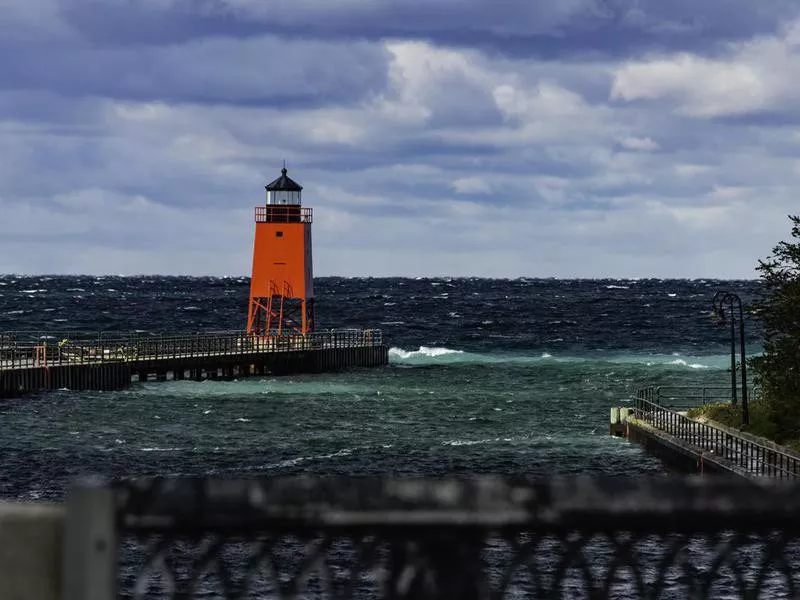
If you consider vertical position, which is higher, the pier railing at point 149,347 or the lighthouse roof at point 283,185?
the lighthouse roof at point 283,185

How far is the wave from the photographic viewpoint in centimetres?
9219

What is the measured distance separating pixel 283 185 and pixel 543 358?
103 ft

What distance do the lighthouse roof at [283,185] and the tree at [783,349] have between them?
38937 millimetres

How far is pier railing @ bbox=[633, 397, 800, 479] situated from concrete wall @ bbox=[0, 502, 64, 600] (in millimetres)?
25047

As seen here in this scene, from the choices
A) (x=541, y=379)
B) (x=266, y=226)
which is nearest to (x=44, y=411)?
(x=266, y=226)

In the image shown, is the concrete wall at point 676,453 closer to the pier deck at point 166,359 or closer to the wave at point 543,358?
the pier deck at point 166,359

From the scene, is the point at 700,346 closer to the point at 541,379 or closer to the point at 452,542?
the point at 541,379

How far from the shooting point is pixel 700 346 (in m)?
116

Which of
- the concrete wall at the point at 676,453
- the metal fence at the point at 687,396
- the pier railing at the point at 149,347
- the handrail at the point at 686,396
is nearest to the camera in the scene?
the concrete wall at the point at 676,453

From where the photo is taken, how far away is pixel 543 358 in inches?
3868

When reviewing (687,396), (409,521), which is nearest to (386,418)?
(687,396)

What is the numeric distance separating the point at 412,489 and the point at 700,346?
11458 centimetres

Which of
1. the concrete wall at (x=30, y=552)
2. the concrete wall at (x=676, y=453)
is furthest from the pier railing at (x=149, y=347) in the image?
the concrete wall at (x=30, y=552)

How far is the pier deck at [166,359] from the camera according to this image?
61.1 m
